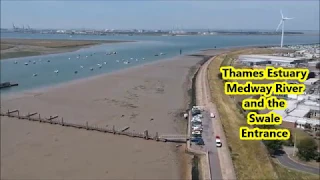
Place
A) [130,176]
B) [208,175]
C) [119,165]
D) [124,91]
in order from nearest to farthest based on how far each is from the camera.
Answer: [208,175], [130,176], [119,165], [124,91]

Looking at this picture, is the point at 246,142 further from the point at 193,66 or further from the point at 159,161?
the point at 193,66

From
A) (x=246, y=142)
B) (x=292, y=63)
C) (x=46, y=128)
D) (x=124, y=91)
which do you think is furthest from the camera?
(x=292, y=63)

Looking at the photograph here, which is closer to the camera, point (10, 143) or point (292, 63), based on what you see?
point (10, 143)

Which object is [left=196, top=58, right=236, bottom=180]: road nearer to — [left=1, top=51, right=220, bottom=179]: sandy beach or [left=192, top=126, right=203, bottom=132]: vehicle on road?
[left=192, top=126, right=203, bottom=132]: vehicle on road

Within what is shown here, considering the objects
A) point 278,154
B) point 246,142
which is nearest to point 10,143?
point 246,142

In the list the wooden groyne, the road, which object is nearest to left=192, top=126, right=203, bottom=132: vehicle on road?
the road

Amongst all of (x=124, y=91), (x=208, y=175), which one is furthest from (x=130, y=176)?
(x=124, y=91)
